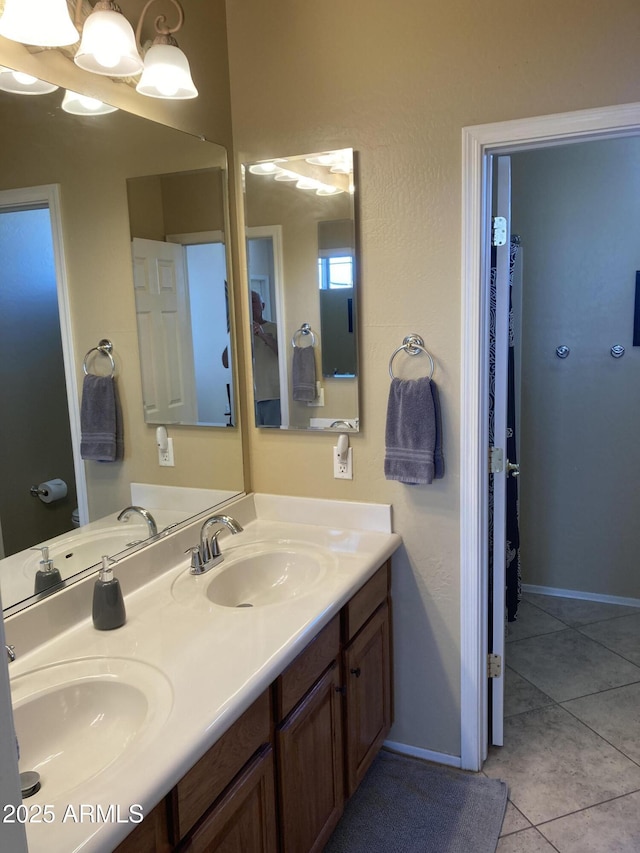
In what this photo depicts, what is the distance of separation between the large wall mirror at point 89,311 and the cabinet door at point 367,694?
2.21ft

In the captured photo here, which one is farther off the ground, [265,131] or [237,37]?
[237,37]

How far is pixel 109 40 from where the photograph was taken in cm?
158

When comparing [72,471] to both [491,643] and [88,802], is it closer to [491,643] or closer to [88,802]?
[88,802]

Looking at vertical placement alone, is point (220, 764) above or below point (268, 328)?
below

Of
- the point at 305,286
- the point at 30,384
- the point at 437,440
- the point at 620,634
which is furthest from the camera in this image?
the point at 620,634

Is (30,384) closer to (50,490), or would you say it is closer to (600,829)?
(50,490)

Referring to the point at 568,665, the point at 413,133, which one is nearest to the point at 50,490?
the point at 413,133

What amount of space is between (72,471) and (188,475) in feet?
1.71

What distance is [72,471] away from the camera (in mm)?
1621

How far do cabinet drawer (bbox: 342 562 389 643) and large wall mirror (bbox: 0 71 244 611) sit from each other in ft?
1.97

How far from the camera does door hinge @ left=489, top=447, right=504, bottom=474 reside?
7.25 feet

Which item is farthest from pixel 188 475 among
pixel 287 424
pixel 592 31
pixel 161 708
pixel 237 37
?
pixel 592 31

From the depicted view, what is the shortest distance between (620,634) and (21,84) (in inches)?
127

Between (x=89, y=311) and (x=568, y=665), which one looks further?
(x=568, y=665)
